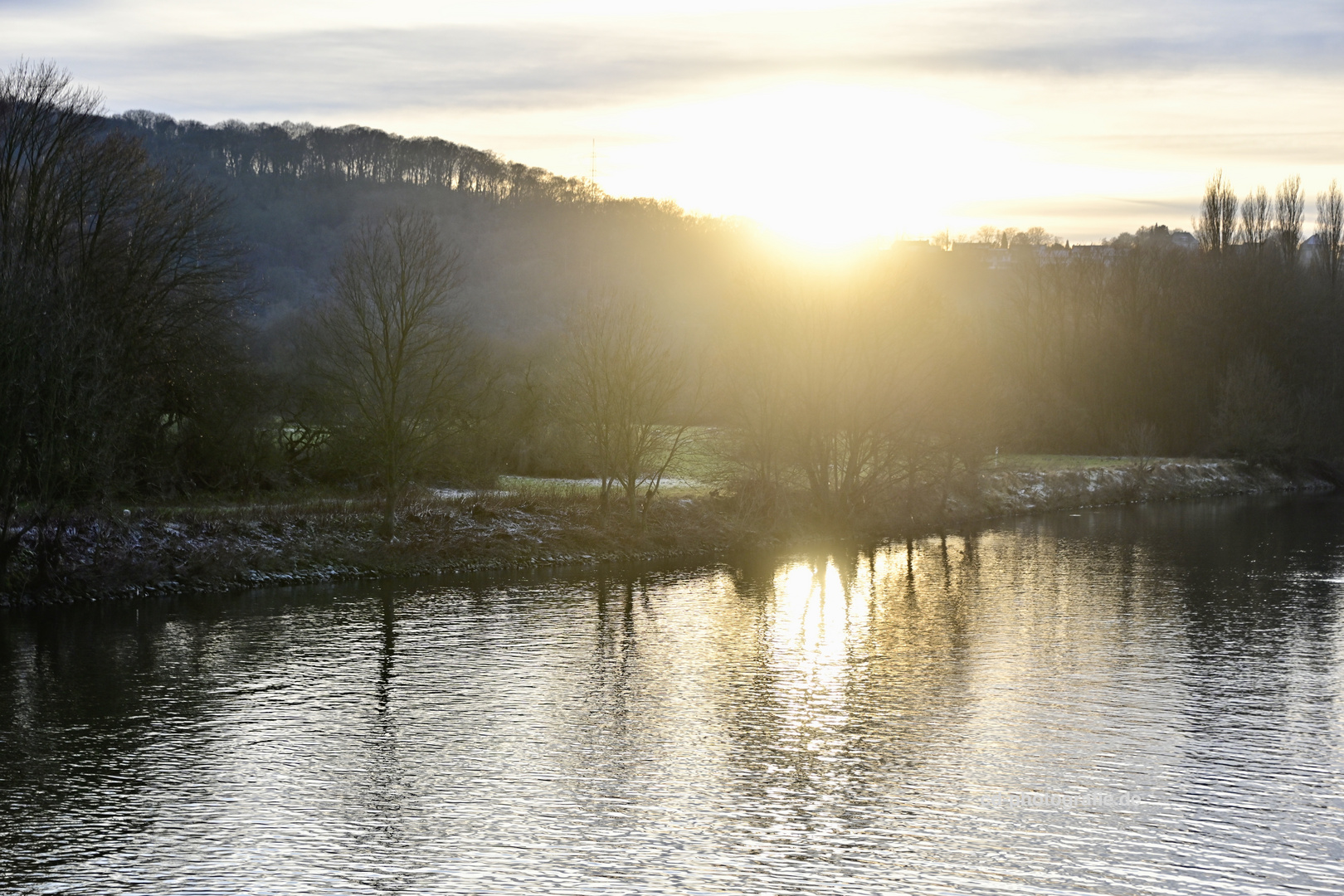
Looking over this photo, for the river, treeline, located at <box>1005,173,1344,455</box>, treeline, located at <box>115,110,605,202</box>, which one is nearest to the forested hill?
treeline, located at <box>115,110,605,202</box>

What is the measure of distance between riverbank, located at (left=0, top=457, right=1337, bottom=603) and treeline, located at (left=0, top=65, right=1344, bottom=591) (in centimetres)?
58

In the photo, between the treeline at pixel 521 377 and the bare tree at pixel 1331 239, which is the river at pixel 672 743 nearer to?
the treeline at pixel 521 377

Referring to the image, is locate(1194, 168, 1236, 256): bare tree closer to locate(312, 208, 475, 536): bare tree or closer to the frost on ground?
the frost on ground

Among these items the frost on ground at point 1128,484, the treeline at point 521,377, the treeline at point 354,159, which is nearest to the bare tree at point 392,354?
the treeline at point 521,377

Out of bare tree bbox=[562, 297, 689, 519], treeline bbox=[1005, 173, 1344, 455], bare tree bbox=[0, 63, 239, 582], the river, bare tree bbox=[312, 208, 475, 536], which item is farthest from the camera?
treeline bbox=[1005, 173, 1344, 455]

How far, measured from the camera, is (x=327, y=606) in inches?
953

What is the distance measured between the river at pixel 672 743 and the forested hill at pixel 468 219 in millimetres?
55073

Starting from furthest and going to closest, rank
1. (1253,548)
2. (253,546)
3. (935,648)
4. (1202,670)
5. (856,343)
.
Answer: (856,343), (1253,548), (253,546), (935,648), (1202,670)

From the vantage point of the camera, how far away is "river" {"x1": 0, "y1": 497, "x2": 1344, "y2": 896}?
10906 mm

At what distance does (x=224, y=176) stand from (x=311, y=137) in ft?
45.0

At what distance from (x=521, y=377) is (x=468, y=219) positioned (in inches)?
2290

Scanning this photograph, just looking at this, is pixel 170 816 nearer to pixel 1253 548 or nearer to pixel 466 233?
pixel 1253 548

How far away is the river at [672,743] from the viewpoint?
1091cm

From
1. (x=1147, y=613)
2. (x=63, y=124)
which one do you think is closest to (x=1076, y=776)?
(x=1147, y=613)
